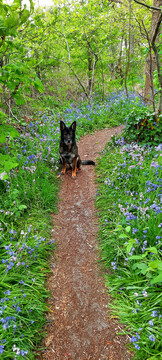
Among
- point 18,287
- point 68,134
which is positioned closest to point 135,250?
point 18,287

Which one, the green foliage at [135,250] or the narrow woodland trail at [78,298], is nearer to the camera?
the green foliage at [135,250]

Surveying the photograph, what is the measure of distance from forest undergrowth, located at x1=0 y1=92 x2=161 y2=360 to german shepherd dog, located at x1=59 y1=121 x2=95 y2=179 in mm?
345

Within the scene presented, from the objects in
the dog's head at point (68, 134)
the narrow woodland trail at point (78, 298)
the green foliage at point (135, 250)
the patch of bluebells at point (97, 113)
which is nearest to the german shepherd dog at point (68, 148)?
the dog's head at point (68, 134)

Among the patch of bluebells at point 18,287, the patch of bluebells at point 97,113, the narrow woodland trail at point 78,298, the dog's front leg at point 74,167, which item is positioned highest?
the patch of bluebells at point 97,113

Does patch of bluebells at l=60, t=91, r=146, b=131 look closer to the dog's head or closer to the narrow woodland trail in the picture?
the dog's head

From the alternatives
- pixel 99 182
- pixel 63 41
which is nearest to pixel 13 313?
Result: pixel 99 182

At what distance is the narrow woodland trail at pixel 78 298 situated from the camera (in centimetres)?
217

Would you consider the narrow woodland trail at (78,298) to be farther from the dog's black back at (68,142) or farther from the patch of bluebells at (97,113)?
the patch of bluebells at (97,113)

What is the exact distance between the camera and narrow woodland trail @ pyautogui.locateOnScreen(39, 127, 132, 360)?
2.17m

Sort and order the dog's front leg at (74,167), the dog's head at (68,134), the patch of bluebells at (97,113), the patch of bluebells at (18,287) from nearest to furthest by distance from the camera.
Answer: the patch of bluebells at (18,287), the dog's head at (68,134), the dog's front leg at (74,167), the patch of bluebells at (97,113)

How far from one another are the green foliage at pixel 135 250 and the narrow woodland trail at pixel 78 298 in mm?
170

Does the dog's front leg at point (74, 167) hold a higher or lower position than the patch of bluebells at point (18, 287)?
higher

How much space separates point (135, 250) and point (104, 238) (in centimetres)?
91

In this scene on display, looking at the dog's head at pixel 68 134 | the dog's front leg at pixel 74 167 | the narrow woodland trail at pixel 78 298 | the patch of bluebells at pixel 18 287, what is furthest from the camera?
the dog's front leg at pixel 74 167
